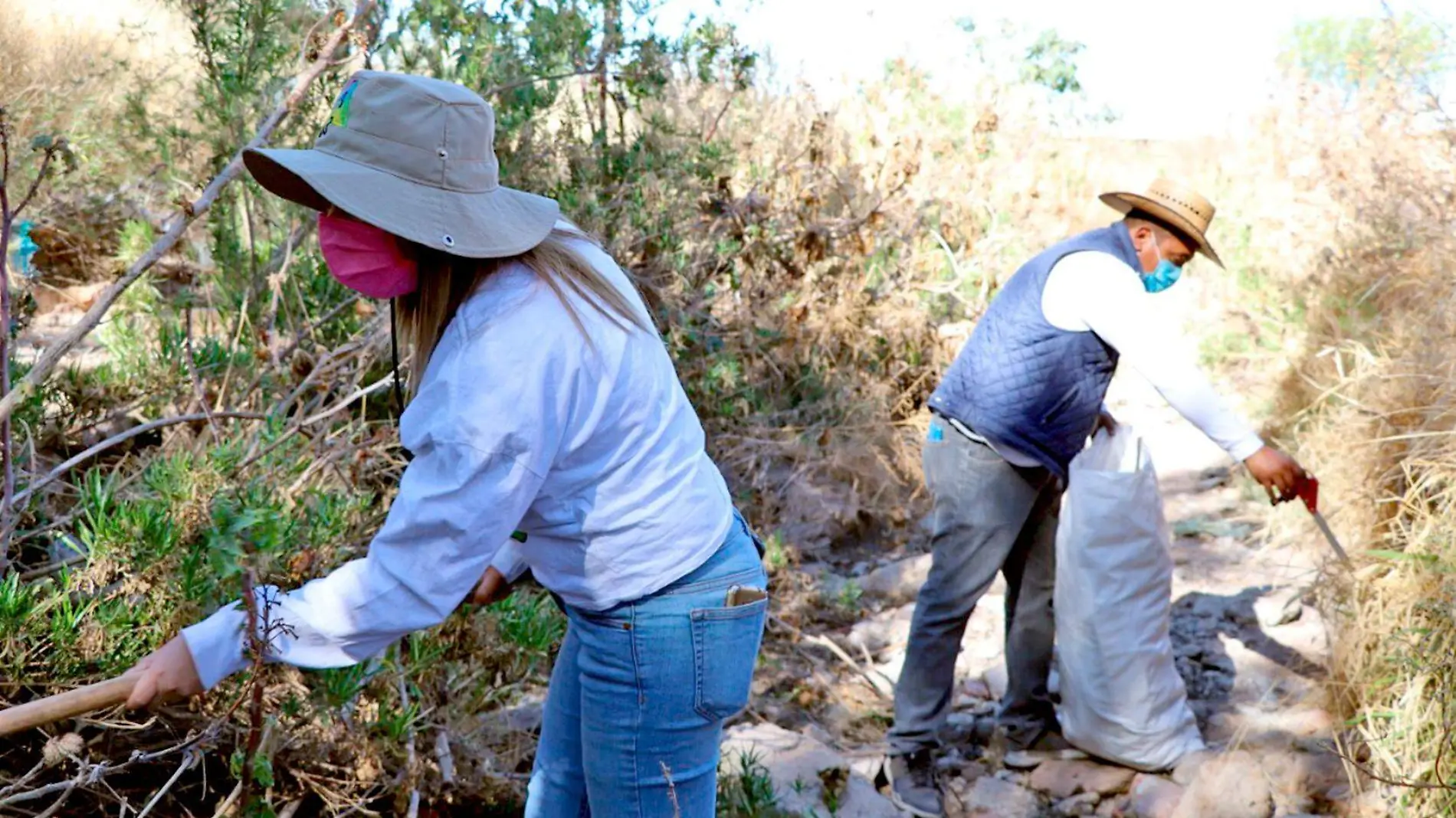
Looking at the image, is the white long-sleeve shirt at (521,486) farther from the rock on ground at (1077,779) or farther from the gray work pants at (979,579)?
the rock on ground at (1077,779)

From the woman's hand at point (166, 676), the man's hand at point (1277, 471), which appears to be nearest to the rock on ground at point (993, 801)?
the man's hand at point (1277, 471)

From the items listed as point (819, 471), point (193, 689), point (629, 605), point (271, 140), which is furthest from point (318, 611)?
point (819, 471)

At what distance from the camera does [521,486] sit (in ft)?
5.96

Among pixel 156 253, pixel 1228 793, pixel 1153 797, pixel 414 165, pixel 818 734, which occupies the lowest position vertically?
pixel 818 734

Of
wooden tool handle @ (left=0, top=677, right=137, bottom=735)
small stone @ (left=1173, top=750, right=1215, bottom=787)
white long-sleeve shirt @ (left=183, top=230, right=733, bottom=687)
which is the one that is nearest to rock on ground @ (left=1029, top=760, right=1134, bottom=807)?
small stone @ (left=1173, top=750, right=1215, bottom=787)

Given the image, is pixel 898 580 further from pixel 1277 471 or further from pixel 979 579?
pixel 1277 471

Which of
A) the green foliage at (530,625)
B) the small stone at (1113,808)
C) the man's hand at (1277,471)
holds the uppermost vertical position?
the man's hand at (1277,471)

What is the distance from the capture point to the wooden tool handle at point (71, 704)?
1.84m

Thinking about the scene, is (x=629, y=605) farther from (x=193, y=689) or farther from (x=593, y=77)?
(x=593, y=77)

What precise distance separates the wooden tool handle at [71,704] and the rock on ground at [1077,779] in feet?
9.41

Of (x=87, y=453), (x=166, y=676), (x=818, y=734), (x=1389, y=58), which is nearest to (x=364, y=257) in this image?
(x=166, y=676)

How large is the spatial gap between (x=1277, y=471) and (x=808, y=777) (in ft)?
5.12

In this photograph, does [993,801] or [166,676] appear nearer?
[166,676]

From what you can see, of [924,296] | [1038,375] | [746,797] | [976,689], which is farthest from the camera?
[924,296]
